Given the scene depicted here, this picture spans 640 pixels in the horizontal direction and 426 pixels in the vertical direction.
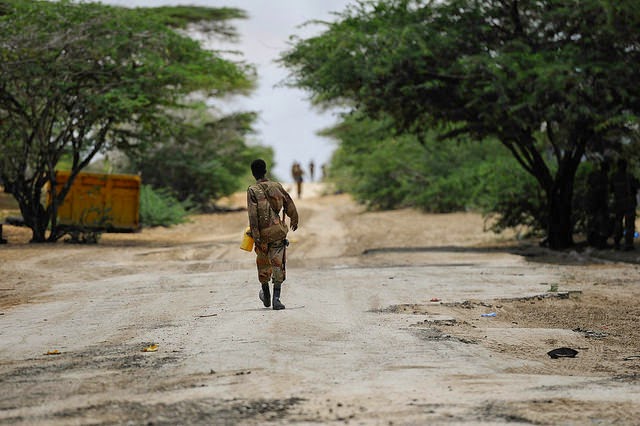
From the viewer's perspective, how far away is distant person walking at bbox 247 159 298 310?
34.7 ft

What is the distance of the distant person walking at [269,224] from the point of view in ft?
34.7

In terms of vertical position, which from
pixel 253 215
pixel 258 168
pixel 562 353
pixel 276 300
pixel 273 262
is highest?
pixel 258 168

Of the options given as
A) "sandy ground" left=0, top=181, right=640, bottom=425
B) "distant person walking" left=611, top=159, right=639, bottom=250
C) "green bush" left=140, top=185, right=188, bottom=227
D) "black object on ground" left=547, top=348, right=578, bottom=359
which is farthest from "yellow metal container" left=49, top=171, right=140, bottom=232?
"black object on ground" left=547, top=348, right=578, bottom=359

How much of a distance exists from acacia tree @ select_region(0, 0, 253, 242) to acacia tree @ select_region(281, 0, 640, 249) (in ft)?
11.6

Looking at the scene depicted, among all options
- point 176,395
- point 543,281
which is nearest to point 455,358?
point 176,395

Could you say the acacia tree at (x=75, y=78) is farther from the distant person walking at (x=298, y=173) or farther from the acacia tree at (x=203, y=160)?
the distant person walking at (x=298, y=173)

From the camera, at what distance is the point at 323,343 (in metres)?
8.22

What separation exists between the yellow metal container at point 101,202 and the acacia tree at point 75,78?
2177mm

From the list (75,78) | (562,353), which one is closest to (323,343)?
(562,353)

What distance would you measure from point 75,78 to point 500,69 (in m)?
10.5

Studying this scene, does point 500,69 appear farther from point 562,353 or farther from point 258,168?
point 562,353

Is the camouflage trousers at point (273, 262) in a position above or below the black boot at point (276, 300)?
above

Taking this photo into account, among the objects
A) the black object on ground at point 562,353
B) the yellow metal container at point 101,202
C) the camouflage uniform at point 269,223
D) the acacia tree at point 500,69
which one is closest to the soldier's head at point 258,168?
the camouflage uniform at point 269,223

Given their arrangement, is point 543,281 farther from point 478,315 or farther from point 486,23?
point 486,23
